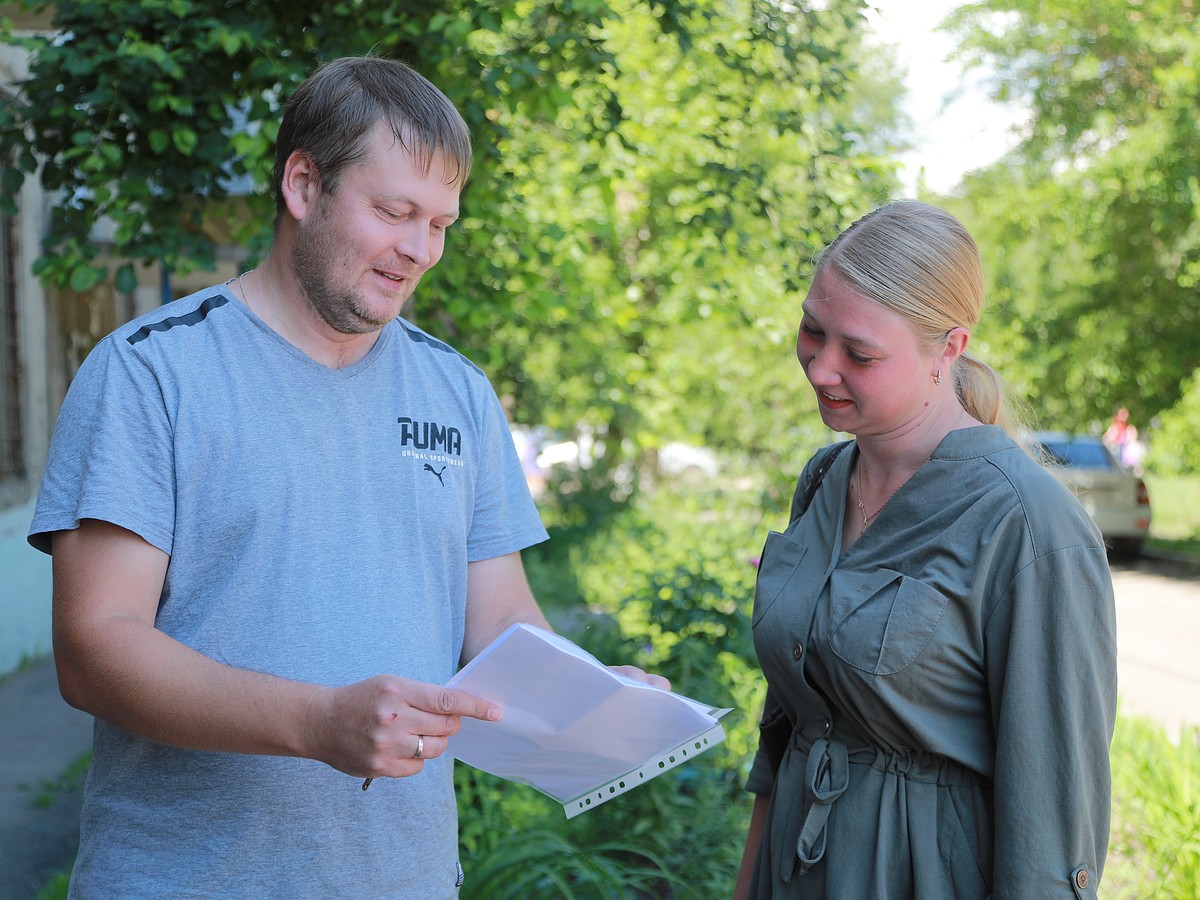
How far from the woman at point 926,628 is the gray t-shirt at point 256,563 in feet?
2.19

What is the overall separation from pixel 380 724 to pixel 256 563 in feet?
1.29

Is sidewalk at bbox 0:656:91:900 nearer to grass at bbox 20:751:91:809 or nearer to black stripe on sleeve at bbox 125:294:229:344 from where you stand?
grass at bbox 20:751:91:809

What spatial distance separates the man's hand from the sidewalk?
2.99m

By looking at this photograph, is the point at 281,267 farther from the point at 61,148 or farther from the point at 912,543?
the point at 61,148

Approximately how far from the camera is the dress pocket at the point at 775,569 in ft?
7.06

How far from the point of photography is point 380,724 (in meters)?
1.42

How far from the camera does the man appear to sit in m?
1.52

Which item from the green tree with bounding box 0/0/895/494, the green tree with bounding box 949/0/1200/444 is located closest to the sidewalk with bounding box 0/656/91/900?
the green tree with bounding box 0/0/895/494

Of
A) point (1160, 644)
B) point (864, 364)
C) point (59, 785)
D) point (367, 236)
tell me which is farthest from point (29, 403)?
point (1160, 644)

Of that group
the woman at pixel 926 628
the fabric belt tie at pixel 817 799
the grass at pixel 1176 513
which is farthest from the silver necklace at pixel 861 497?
the grass at pixel 1176 513

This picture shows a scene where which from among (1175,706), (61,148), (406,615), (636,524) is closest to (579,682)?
(406,615)

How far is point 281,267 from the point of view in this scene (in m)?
1.88

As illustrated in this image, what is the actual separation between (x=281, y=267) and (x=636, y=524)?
8.43 meters

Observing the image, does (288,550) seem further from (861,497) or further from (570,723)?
(861,497)
